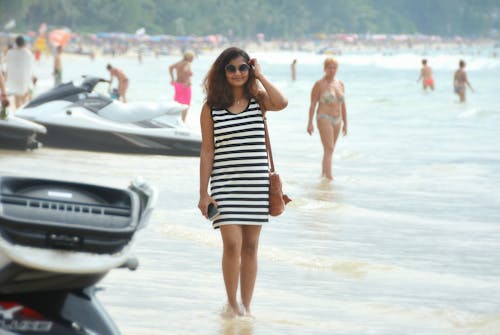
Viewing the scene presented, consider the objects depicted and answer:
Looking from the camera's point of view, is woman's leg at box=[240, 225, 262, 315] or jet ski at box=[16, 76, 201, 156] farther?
jet ski at box=[16, 76, 201, 156]

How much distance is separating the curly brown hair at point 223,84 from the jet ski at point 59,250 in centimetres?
183

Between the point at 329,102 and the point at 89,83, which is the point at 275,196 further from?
the point at 89,83

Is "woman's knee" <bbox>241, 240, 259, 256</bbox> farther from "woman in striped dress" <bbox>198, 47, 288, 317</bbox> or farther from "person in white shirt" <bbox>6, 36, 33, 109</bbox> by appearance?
"person in white shirt" <bbox>6, 36, 33, 109</bbox>

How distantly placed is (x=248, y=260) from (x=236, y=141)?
23.7 inches

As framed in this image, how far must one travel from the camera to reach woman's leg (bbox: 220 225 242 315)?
5.24 metres

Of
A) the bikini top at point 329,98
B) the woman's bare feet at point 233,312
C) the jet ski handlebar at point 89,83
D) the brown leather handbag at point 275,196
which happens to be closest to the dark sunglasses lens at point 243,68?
the brown leather handbag at point 275,196

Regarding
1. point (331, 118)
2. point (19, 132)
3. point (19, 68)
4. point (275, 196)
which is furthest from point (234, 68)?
point (19, 68)

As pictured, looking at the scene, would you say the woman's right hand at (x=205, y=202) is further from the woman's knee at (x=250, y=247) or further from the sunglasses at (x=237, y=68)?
the sunglasses at (x=237, y=68)

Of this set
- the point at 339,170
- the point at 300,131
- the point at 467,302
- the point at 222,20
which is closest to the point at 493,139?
the point at 300,131

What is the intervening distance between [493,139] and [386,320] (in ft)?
56.5

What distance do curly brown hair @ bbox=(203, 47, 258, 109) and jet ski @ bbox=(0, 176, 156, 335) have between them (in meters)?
1.83

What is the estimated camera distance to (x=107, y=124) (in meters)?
14.2

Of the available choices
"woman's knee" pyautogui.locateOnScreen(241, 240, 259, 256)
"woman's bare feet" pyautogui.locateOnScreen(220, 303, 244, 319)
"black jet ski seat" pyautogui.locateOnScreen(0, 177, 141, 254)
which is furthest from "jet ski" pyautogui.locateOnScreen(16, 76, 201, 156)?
"black jet ski seat" pyautogui.locateOnScreen(0, 177, 141, 254)

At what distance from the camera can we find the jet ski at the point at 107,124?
14.1 meters
